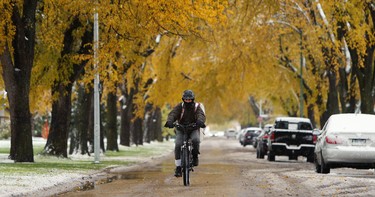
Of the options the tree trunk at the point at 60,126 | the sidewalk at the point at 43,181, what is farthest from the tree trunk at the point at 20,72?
the tree trunk at the point at 60,126

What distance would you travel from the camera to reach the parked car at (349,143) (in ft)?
77.1

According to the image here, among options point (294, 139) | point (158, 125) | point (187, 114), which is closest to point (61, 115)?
point (294, 139)

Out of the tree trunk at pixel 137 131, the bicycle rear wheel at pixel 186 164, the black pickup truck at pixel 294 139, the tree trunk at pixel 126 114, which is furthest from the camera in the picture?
the tree trunk at pixel 137 131

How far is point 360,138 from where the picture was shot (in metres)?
23.7

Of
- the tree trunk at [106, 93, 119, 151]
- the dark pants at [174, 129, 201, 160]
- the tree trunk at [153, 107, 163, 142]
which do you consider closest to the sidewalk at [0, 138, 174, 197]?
the dark pants at [174, 129, 201, 160]

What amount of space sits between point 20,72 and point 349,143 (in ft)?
35.0

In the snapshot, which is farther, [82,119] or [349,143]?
[82,119]

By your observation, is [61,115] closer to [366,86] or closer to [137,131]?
[366,86]

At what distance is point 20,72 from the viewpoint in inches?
1101

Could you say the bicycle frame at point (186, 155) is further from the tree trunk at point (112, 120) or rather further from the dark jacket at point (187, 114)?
the tree trunk at point (112, 120)

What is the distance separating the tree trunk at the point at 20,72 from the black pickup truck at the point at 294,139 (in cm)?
1286

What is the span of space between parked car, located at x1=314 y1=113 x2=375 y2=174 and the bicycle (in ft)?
19.8

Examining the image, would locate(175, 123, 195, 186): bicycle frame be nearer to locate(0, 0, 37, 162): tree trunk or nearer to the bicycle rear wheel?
the bicycle rear wheel

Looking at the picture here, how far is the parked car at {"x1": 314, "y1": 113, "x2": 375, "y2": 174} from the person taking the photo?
925 inches
